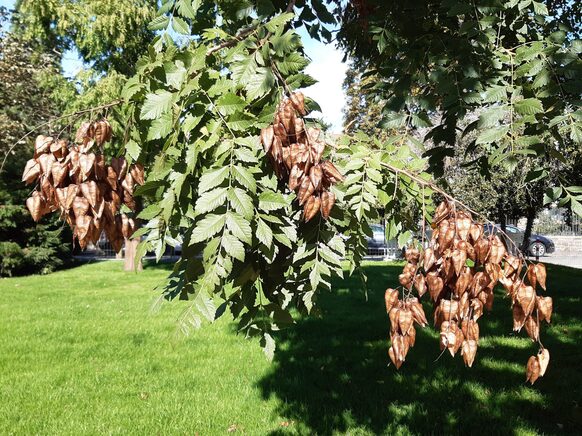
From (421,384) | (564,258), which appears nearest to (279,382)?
(421,384)

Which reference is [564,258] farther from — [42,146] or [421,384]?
[42,146]

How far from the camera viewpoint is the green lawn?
4148mm

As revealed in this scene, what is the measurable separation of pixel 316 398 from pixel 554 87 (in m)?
3.47

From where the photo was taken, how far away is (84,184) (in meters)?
1.51

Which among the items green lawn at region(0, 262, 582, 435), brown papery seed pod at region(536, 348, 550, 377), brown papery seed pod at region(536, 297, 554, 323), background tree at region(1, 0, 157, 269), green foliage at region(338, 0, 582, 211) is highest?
background tree at region(1, 0, 157, 269)

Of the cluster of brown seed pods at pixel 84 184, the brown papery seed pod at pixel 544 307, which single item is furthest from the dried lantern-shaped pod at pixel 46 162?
the brown papery seed pod at pixel 544 307

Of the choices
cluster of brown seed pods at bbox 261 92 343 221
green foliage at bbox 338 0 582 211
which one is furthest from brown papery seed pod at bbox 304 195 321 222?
green foliage at bbox 338 0 582 211

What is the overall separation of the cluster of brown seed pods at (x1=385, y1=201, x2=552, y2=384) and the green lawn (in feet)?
7.30

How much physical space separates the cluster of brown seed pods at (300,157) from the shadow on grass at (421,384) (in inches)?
125

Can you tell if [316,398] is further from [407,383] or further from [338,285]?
[338,285]

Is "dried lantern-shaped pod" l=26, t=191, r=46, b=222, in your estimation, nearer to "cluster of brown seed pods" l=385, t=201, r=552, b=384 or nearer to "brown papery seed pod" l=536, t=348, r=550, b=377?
"cluster of brown seed pods" l=385, t=201, r=552, b=384

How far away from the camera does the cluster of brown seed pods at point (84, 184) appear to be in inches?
59.5

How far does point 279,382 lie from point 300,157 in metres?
4.16

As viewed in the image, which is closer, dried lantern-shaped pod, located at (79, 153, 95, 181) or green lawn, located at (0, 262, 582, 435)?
dried lantern-shaped pod, located at (79, 153, 95, 181)
